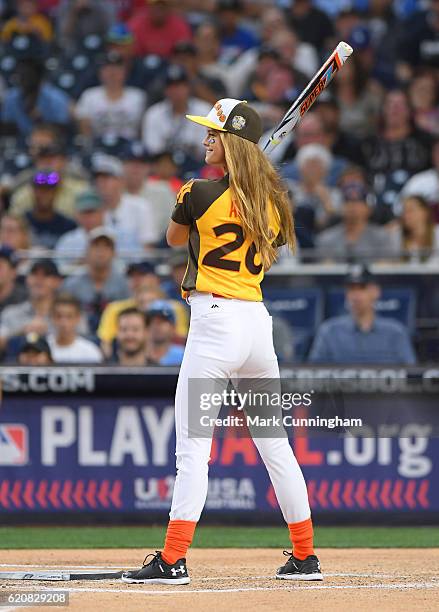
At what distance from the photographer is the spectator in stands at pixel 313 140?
12.4 m

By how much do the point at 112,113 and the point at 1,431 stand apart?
19.2 feet

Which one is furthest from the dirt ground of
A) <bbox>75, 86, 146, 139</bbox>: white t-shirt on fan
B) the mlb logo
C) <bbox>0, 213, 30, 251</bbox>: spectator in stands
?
<bbox>75, 86, 146, 139</bbox>: white t-shirt on fan

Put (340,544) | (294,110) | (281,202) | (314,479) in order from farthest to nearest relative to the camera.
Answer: (314,479) → (340,544) → (294,110) → (281,202)

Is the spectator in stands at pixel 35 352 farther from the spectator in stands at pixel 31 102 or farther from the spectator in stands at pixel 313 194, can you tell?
the spectator in stands at pixel 31 102

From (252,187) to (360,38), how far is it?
9090mm

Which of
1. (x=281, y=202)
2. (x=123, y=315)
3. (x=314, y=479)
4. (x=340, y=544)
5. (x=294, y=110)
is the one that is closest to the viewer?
(x=281, y=202)

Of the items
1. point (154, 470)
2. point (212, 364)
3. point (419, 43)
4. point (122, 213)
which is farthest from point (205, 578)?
point (419, 43)

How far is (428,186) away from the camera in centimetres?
1192

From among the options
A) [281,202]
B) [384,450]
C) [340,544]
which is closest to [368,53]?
[384,450]

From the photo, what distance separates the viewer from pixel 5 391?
335 inches

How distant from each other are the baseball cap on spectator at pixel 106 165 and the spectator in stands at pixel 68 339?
2.33m

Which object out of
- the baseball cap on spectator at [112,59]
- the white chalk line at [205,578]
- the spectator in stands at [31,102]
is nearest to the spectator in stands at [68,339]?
the white chalk line at [205,578]

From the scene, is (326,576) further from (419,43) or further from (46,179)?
(419,43)

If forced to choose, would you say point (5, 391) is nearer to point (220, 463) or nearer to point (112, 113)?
point (220, 463)
